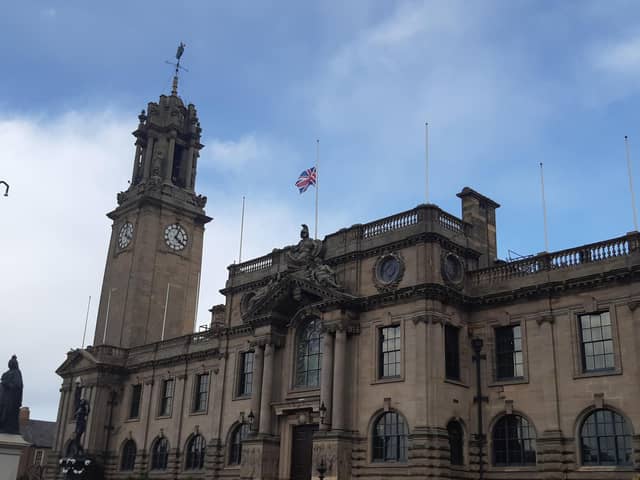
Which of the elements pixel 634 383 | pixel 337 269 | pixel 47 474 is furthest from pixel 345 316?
pixel 47 474

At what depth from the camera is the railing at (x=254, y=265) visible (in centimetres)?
4509

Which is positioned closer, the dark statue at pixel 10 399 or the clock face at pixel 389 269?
the dark statue at pixel 10 399

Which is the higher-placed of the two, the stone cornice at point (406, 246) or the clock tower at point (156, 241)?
the clock tower at point (156, 241)

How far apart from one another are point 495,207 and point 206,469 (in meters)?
22.8

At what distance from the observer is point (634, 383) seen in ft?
98.1

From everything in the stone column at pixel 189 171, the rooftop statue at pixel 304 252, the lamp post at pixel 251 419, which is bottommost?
the lamp post at pixel 251 419

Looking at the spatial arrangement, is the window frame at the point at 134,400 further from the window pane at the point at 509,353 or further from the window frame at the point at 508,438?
the window pane at the point at 509,353

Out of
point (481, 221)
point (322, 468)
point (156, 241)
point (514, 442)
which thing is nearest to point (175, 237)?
point (156, 241)

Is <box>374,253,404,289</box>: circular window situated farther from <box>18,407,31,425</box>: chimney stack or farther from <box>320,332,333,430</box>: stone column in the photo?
<box>18,407,31,425</box>: chimney stack

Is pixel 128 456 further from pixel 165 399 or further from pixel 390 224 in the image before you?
pixel 390 224

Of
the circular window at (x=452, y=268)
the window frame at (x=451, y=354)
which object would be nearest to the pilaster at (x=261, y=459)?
the window frame at (x=451, y=354)

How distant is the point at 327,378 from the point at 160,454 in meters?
18.9

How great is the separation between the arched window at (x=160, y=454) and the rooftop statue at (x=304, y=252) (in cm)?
1722

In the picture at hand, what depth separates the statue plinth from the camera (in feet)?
82.5
